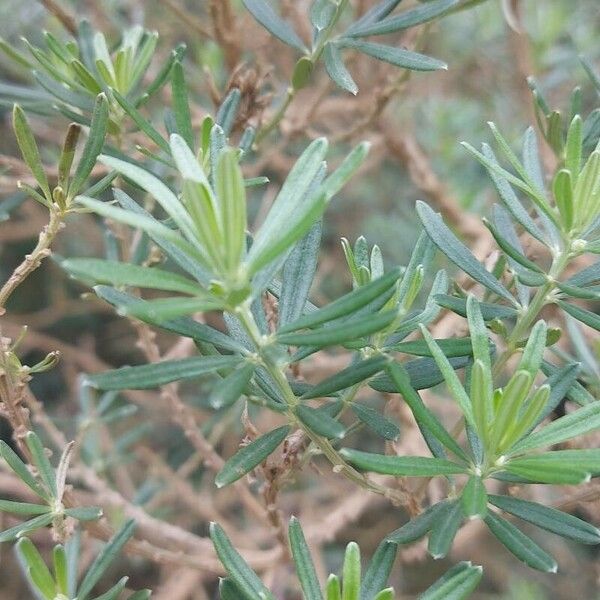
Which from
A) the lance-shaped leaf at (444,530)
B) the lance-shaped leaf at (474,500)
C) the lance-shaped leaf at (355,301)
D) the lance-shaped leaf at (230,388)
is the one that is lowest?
the lance-shaped leaf at (444,530)

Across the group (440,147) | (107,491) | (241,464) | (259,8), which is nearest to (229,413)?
(107,491)

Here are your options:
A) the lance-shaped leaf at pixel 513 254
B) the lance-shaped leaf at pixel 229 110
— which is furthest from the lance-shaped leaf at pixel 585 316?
the lance-shaped leaf at pixel 229 110

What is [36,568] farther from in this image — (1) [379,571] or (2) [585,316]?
(2) [585,316]

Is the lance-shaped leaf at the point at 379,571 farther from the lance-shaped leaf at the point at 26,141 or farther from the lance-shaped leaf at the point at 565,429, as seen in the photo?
the lance-shaped leaf at the point at 26,141

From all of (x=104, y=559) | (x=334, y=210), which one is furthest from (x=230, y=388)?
(x=334, y=210)

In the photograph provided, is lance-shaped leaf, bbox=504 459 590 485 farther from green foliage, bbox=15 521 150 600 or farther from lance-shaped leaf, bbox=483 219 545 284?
green foliage, bbox=15 521 150 600

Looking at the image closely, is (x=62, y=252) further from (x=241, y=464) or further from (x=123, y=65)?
(x=241, y=464)

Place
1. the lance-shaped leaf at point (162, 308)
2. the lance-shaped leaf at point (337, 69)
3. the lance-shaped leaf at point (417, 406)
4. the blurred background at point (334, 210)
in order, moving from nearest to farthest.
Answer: the lance-shaped leaf at point (162, 308) → the lance-shaped leaf at point (417, 406) → the lance-shaped leaf at point (337, 69) → the blurred background at point (334, 210)
